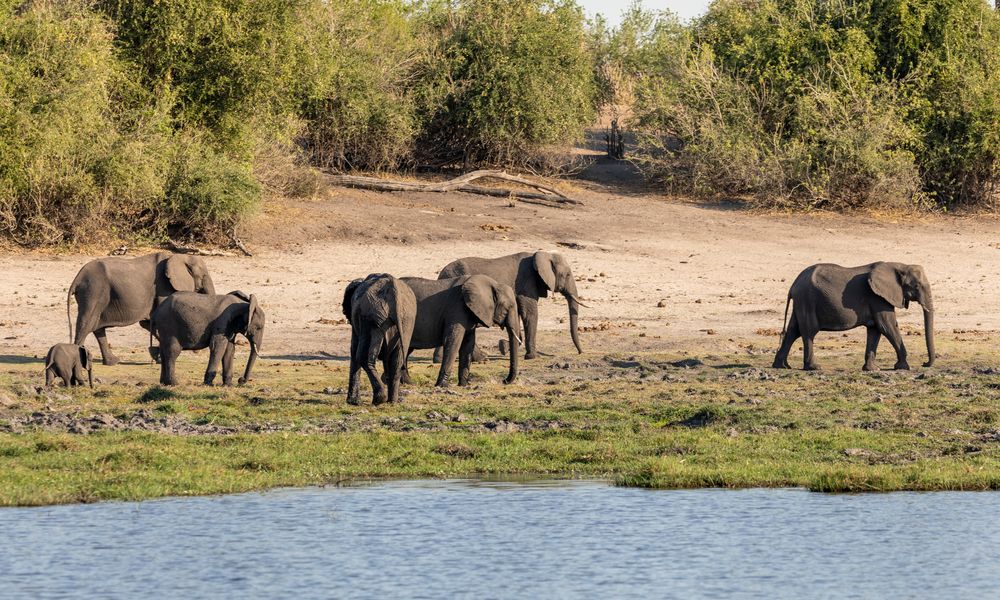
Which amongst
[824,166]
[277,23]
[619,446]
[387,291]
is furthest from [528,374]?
[824,166]

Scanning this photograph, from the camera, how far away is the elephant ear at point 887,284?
65.5 feet

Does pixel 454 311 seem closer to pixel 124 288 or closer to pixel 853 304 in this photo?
pixel 124 288

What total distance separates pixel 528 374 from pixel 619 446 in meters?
5.03

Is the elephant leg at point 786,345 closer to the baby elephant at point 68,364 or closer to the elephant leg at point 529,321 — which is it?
the elephant leg at point 529,321

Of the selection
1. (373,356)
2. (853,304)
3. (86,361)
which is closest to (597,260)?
(853,304)

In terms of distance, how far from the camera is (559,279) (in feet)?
71.5

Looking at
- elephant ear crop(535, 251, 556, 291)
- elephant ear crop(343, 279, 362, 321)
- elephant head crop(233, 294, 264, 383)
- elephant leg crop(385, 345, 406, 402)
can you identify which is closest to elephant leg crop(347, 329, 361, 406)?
elephant leg crop(385, 345, 406, 402)

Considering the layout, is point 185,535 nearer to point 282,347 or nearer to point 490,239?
point 282,347

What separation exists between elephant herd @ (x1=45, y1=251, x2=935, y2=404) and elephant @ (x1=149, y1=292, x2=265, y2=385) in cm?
1

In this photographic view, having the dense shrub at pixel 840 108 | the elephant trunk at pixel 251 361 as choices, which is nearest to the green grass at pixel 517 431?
the elephant trunk at pixel 251 361

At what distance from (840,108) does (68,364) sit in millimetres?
22149

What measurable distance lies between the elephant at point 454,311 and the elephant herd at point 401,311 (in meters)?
0.01

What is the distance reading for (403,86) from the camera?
122 feet

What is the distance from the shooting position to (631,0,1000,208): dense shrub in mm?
34750
